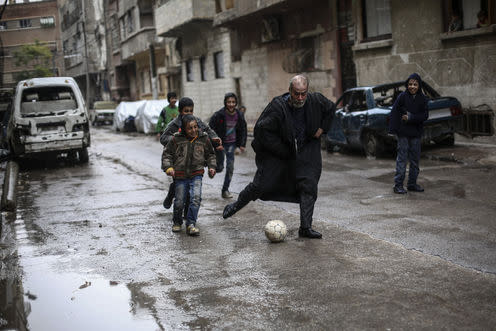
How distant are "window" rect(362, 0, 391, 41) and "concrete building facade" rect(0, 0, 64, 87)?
59.2m

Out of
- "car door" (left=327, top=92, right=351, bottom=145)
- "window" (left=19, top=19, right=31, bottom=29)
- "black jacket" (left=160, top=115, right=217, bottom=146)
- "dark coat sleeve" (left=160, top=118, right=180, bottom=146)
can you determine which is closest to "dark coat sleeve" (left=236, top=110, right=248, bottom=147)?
"black jacket" (left=160, top=115, right=217, bottom=146)

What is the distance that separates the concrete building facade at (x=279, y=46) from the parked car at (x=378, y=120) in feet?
18.1

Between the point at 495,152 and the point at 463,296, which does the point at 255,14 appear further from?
the point at 463,296

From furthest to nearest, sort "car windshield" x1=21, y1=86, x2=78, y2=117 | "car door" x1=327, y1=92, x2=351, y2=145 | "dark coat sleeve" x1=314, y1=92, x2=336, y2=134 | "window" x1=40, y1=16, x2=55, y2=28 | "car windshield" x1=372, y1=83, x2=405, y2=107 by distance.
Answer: "window" x1=40, y1=16, x2=55, y2=28 < "car windshield" x1=21, y1=86, x2=78, y2=117 < "car door" x1=327, y1=92, x2=351, y2=145 < "car windshield" x1=372, y1=83, x2=405, y2=107 < "dark coat sleeve" x1=314, y1=92, x2=336, y2=134

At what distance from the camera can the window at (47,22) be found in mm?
75375

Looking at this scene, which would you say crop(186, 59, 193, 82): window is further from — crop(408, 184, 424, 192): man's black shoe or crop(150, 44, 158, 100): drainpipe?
crop(408, 184, 424, 192): man's black shoe

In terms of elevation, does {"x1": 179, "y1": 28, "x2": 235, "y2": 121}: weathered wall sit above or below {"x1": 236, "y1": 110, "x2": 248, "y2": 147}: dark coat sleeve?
above

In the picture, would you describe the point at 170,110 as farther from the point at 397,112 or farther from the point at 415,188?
the point at 415,188

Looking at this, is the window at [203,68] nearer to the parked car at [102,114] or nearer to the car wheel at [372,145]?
Result: the parked car at [102,114]

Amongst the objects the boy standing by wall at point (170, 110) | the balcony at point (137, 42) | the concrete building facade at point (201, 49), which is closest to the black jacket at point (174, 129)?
the boy standing by wall at point (170, 110)

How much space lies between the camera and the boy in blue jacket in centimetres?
885

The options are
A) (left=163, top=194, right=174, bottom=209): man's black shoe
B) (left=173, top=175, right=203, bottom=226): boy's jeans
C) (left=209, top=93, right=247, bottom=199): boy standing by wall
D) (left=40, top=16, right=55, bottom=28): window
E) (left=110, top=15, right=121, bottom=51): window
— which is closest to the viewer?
(left=173, top=175, right=203, bottom=226): boy's jeans

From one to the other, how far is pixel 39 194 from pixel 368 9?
11211mm

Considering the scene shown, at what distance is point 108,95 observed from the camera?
57.7 meters
